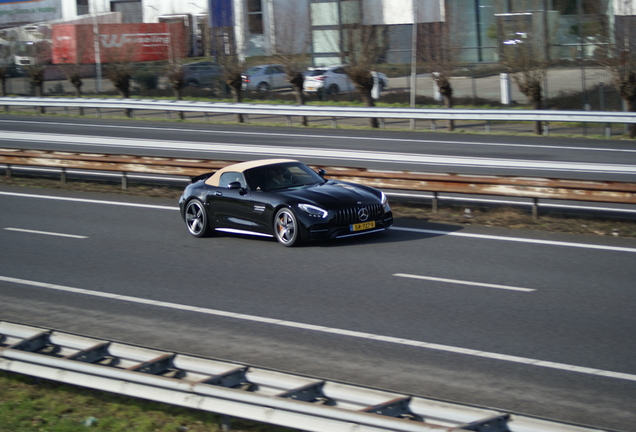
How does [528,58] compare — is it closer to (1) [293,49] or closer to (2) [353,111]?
(2) [353,111]

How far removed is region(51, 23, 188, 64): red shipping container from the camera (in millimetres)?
41787

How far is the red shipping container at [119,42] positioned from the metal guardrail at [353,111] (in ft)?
18.0

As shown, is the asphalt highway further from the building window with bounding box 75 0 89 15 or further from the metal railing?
the building window with bounding box 75 0 89 15

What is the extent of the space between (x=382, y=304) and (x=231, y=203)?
460 centimetres

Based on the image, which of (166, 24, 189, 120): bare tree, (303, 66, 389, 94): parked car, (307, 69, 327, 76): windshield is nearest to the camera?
(303, 66, 389, 94): parked car

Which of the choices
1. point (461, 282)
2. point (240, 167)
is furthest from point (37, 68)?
point (461, 282)

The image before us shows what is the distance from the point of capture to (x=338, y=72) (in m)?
39.0

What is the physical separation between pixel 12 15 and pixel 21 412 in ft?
249

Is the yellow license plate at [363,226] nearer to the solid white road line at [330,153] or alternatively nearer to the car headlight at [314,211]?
the car headlight at [314,211]

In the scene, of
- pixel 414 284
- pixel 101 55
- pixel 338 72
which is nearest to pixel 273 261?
pixel 414 284

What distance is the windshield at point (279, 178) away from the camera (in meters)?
12.4

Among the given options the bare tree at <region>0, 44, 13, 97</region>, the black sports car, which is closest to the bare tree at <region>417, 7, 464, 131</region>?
the black sports car

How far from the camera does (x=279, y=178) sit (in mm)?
12555

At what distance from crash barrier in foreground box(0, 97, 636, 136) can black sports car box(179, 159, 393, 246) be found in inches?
579
